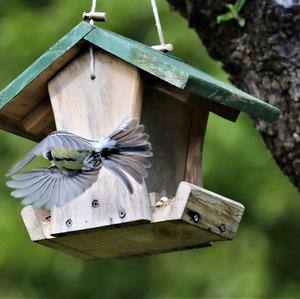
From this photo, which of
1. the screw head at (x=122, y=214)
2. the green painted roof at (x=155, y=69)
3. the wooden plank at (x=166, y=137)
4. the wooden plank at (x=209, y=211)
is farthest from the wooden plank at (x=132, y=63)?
the screw head at (x=122, y=214)

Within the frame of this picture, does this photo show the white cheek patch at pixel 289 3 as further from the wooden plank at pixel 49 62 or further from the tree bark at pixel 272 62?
the wooden plank at pixel 49 62

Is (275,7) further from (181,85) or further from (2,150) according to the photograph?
(2,150)

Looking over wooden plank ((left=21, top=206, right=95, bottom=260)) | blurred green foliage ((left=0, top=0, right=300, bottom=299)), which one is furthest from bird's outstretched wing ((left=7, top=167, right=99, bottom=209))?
blurred green foliage ((left=0, top=0, right=300, bottom=299))

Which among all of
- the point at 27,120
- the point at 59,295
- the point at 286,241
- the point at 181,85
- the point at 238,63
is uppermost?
the point at 181,85

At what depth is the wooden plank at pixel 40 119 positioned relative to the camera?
334 centimetres

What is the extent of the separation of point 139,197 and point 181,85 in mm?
317

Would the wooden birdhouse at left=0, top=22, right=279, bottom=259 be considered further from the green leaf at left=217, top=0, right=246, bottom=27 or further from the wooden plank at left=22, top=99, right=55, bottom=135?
the green leaf at left=217, top=0, right=246, bottom=27

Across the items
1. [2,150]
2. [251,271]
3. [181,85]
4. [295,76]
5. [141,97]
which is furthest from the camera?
[2,150]

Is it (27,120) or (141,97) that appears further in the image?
(27,120)

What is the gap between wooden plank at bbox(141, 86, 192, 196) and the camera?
3154 millimetres

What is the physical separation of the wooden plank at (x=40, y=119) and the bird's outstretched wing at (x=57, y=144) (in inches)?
15.3

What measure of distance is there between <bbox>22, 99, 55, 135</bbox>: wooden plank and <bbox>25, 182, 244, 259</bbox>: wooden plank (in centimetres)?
41

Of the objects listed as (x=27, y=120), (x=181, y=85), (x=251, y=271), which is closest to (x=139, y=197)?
(x=181, y=85)

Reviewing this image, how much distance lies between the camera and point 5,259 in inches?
229
